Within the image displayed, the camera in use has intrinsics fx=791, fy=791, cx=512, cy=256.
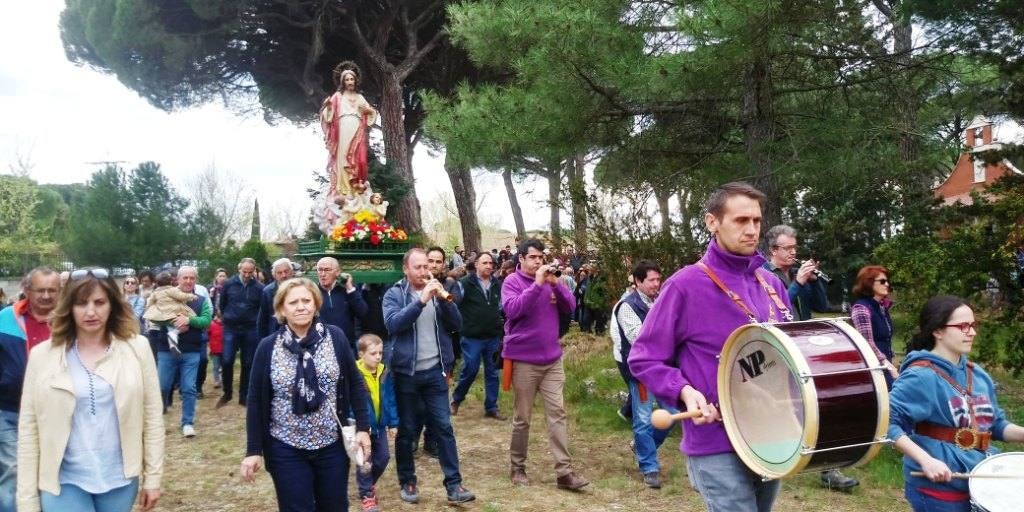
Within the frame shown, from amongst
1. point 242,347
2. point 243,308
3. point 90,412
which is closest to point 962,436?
point 90,412

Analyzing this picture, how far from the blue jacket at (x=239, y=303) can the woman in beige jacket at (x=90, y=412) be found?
5260 millimetres

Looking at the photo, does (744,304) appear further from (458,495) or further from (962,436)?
(458,495)

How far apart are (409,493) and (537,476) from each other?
1119 millimetres

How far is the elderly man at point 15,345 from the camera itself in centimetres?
386

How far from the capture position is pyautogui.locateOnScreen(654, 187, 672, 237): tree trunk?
31.2 ft

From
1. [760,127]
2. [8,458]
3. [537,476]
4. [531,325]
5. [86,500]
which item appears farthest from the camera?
[760,127]

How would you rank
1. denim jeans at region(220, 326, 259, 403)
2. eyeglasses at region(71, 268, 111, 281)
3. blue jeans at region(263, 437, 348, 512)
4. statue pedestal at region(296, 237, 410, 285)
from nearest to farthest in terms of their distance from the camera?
1. eyeglasses at region(71, 268, 111, 281)
2. blue jeans at region(263, 437, 348, 512)
3. denim jeans at region(220, 326, 259, 403)
4. statue pedestal at region(296, 237, 410, 285)

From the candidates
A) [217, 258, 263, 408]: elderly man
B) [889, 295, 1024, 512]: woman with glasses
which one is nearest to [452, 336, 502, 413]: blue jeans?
[217, 258, 263, 408]: elderly man

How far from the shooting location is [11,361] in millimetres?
3861

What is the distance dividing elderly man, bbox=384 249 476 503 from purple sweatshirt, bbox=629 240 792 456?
262 cm

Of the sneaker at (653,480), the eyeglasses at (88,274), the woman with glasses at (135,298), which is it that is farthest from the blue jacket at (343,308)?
the eyeglasses at (88,274)

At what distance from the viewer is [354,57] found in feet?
70.8

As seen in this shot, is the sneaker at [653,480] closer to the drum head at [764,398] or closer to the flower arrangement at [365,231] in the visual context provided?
the drum head at [764,398]

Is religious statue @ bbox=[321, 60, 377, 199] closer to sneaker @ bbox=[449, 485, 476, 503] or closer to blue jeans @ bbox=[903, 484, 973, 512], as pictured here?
sneaker @ bbox=[449, 485, 476, 503]
